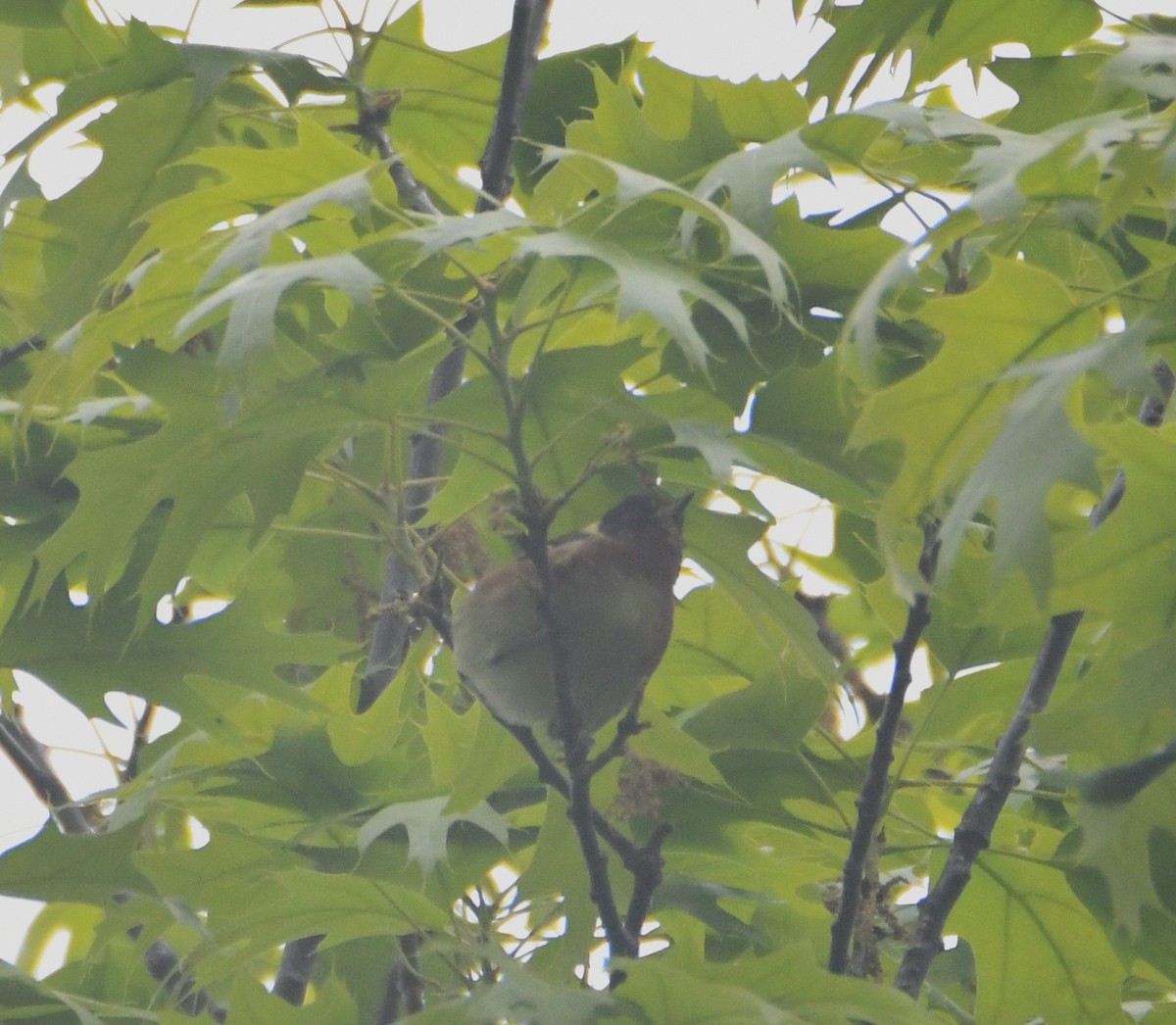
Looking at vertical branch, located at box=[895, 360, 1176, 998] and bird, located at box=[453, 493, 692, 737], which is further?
bird, located at box=[453, 493, 692, 737]

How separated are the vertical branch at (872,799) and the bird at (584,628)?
0.46 meters

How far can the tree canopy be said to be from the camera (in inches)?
68.9

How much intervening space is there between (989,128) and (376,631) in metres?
1.77

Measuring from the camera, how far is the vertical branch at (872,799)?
7.29 feet

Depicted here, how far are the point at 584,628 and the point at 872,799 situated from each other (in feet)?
2.05

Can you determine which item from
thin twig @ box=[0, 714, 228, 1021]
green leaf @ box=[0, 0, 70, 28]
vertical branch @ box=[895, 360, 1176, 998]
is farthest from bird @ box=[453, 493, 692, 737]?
green leaf @ box=[0, 0, 70, 28]

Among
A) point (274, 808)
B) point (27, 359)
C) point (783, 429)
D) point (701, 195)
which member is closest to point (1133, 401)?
point (783, 429)

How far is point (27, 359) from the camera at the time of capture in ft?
9.58

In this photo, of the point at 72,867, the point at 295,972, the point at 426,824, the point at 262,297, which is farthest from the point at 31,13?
the point at 295,972

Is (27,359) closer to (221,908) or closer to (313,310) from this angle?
(313,310)

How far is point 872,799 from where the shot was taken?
7.54 feet

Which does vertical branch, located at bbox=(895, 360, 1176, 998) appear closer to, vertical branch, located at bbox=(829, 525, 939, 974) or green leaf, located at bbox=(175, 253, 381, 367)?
vertical branch, located at bbox=(829, 525, 939, 974)

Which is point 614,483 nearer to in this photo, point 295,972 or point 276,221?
point 276,221

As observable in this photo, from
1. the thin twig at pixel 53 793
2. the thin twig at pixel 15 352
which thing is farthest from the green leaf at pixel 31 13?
the thin twig at pixel 53 793
